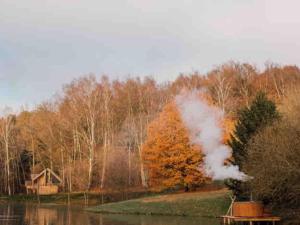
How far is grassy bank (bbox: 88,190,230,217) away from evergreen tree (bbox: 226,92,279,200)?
5.40m

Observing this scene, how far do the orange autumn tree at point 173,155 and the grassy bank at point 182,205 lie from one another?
278cm

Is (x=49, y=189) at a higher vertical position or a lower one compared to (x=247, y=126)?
lower

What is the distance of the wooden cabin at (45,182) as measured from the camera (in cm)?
8662

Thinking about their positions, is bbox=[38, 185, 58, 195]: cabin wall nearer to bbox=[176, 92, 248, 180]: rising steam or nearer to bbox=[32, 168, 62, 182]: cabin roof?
bbox=[32, 168, 62, 182]: cabin roof

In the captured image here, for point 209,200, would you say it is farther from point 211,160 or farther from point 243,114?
point 243,114

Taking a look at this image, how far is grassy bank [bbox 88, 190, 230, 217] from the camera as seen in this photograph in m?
46.1

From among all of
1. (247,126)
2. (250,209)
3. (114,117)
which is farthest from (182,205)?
(114,117)

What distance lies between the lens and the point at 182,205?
48.5 meters

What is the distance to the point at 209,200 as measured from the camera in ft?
156

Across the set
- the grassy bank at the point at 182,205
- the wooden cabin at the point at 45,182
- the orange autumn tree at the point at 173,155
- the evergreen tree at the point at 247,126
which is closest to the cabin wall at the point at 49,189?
the wooden cabin at the point at 45,182

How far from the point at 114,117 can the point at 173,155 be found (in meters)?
33.1

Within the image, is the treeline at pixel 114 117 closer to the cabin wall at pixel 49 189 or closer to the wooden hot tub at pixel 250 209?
the cabin wall at pixel 49 189

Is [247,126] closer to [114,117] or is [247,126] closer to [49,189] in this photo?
[114,117]

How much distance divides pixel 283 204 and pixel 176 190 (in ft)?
85.5
